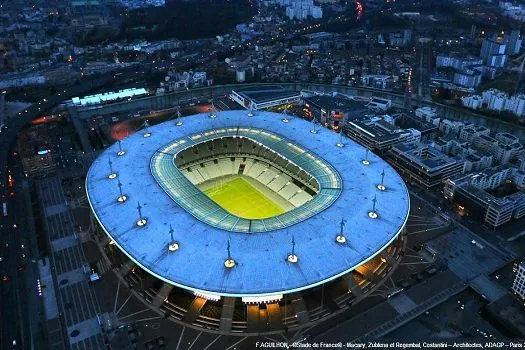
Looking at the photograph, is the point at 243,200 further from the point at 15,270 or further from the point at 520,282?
the point at 520,282

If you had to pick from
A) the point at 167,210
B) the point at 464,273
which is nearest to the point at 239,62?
the point at 167,210

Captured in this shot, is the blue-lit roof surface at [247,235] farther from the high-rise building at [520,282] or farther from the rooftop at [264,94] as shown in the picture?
the rooftop at [264,94]

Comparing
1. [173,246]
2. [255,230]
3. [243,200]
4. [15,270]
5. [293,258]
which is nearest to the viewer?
[293,258]

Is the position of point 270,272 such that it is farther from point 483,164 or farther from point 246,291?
point 483,164

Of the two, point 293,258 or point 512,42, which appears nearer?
point 293,258

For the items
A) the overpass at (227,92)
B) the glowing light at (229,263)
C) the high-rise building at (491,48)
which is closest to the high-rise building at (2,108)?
the overpass at (227,92)

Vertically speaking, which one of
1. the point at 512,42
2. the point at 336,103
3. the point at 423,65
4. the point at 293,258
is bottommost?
the point at 423,65

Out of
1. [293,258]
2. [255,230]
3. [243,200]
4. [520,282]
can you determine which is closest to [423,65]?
[243,200]
